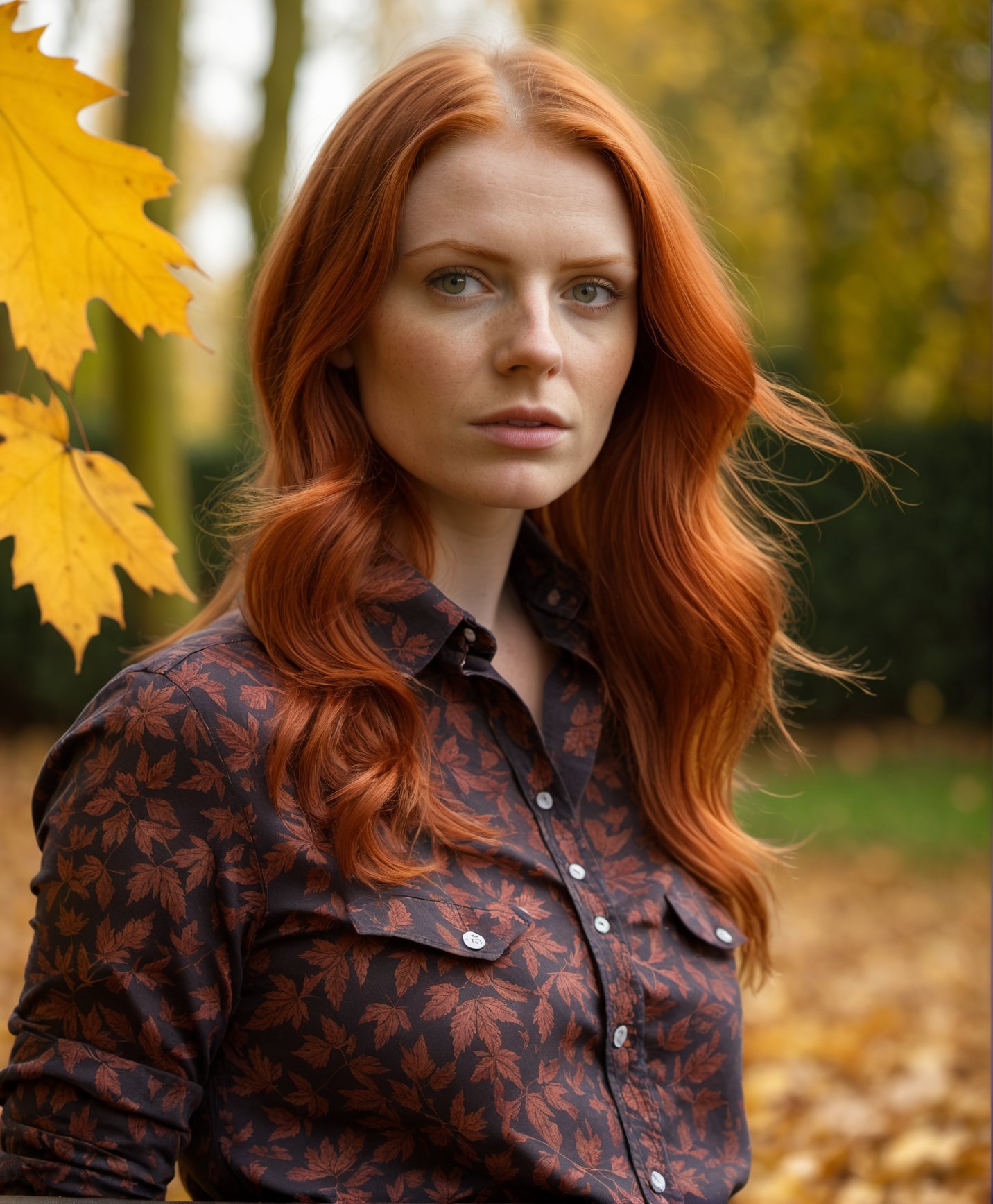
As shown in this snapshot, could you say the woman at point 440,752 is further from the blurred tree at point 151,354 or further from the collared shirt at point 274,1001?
the blurred tree at point 151,354

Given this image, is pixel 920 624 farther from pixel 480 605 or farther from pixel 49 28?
pixel 49 28

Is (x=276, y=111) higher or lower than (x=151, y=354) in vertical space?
higher

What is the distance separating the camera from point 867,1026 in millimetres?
4672

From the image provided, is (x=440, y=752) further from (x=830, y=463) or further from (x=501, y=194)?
(x=830, y=463)

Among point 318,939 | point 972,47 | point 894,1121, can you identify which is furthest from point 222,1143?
point 972,47

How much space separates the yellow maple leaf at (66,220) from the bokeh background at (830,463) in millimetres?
707

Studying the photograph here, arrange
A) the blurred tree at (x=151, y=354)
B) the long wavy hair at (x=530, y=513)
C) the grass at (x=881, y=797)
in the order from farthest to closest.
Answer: the grass at (x=881, y=797) → the blurred tree at (x=151, y=354) → the long wavy hair at (x=530, y=513)

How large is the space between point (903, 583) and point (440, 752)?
7.96 m

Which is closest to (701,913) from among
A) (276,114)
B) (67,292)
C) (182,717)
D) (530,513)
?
(530,513)

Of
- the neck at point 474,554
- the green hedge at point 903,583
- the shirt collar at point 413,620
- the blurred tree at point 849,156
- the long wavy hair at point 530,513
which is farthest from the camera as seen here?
the blurred tree at point 849,156

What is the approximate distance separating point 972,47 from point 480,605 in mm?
8477

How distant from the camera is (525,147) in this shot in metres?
1.59

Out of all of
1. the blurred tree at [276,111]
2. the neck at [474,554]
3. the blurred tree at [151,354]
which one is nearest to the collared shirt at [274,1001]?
the neck at [474,554]

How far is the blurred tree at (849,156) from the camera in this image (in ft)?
29.7
